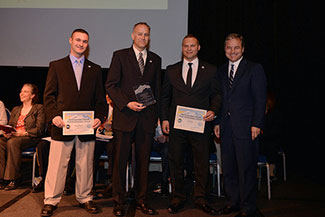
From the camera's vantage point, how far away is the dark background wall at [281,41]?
17.0ft

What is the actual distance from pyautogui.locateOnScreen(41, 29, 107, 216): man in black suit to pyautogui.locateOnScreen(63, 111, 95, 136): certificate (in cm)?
4

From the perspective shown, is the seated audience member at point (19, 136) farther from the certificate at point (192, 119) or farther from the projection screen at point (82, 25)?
the certificate at point (192, 119)

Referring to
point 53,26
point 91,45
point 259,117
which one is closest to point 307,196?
point 259,117

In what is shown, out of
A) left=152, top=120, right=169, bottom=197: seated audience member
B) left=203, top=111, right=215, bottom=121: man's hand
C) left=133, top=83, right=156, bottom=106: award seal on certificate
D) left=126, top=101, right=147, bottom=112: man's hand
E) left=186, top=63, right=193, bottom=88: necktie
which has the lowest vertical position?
left=152, top=120, right=169, bottom=197: seated audience member

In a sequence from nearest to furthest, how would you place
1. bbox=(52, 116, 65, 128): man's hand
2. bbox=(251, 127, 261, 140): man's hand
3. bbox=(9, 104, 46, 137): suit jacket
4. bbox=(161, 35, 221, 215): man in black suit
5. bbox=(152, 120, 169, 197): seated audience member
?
1. bbox=(52, 116, 65, 128): man's hand
2. bbox=(251, 127, 261, 140): man's hand
3. bbox=(161, 35, 221, 215): man in black suit
4. bbox=(152, 120, 169, 197): seated audience member
5. bbox=(9, 104, 46, 137): suit jacket

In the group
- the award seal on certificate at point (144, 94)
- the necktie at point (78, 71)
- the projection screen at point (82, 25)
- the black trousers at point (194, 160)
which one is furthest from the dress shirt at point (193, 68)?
the projection screen at point (82, 25)

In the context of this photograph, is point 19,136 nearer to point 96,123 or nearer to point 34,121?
point 34,121

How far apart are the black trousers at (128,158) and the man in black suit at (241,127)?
82 cm

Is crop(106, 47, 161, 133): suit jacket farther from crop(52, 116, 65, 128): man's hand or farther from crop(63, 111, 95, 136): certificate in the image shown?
crop(52, 116, 65, 128): man's hand

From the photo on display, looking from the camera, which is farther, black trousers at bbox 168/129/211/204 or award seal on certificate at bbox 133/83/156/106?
black trousers at bbox 168/129/211/204

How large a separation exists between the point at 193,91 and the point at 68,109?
127 centimetres

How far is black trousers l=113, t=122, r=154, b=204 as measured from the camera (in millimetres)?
2795

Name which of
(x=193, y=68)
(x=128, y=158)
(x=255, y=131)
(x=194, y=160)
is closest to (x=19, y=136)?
(x=128, y=158)

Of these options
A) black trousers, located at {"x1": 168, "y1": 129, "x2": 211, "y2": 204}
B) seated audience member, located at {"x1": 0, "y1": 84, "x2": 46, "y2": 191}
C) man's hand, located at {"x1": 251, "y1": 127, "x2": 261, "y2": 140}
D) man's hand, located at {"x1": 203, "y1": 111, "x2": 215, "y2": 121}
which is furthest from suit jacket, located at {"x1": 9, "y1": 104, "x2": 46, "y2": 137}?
man's hand, located at {"x1": 251, "y1": 127, "x2": 261, "y2": 140}
